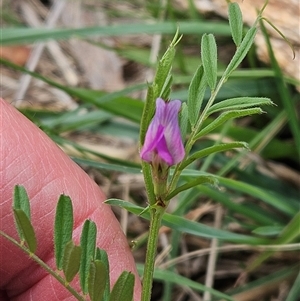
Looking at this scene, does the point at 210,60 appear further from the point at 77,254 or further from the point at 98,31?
the point at 98,31

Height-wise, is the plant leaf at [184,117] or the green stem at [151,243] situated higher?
the plant leaf at [184,117]

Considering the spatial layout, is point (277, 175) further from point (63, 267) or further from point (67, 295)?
point (63, 267)

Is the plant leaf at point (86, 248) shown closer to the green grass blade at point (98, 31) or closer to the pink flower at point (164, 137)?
the pink flower at point (164, 137)

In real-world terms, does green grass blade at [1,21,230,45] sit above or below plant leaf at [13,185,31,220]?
above

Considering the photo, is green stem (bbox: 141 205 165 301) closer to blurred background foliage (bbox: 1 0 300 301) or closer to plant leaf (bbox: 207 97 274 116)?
plant leaf (bbox: 207 97 274 116)

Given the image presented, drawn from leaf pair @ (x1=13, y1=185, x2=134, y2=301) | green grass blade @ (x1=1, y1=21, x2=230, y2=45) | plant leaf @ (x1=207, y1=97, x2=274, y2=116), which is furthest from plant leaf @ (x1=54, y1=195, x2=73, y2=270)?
green grass blade @ (x1=1, y1=21, x2=230, y2=45)

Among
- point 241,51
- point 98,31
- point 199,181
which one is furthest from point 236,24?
point 98,31

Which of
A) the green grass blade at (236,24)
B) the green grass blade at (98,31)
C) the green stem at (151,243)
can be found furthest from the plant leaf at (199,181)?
the green grass blade at (98,31)
